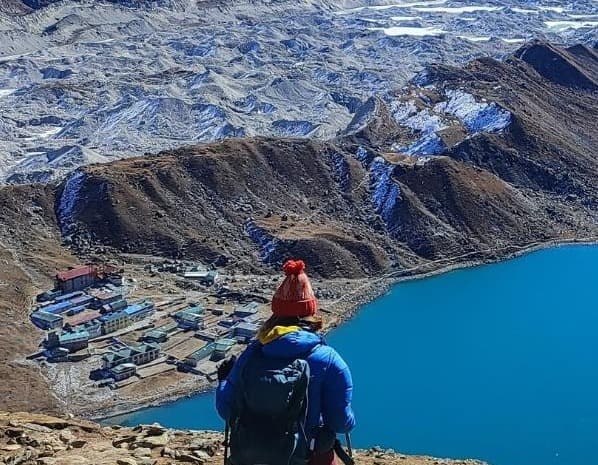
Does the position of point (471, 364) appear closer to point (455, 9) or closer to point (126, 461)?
point (126, 461)

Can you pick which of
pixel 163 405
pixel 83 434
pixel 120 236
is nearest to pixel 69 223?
pixel 120 236

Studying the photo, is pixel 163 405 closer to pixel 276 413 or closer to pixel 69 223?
pixel 69 223

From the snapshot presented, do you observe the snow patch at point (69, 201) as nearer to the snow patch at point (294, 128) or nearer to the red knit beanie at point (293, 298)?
the snow patch at point (294, 128)

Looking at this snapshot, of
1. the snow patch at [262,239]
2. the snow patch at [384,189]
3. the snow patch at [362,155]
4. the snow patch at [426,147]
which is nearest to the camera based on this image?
the snow patch at [262,239]

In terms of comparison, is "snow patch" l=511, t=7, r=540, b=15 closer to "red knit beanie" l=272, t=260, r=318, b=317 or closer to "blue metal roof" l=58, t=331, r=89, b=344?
"blue metal roof" l=58, t=331, r=89, b=344

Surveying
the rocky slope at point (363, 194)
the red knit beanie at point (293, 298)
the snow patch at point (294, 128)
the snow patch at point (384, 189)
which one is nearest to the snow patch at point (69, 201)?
the rocky slope at point (363, 194)

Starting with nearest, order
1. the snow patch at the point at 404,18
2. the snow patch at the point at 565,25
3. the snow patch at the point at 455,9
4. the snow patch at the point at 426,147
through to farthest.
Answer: the snow patch at the point at 426,147 < the snow patch at the point at 565,25 < the snow patch at the point at 404,18 < the snow patch at the point at 455,9

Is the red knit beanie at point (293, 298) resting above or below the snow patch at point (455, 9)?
above
